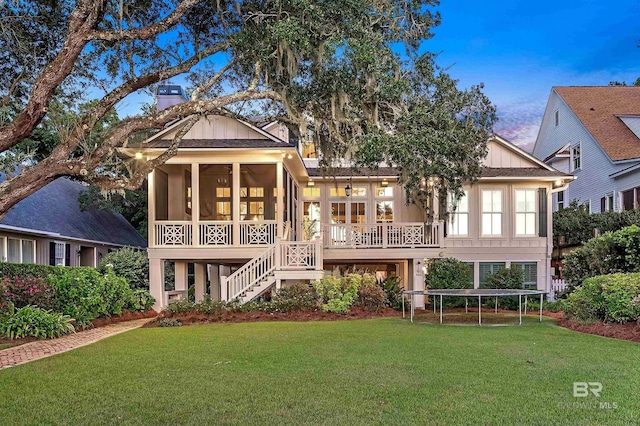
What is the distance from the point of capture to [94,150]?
8.98 metres

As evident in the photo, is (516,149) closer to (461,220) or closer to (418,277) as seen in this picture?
(461,220)

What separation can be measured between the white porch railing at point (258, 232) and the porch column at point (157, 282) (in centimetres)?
245

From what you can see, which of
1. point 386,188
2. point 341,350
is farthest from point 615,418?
point 386,188

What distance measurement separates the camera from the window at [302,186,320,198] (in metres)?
20.1

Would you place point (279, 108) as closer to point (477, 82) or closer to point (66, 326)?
point (477, 82)

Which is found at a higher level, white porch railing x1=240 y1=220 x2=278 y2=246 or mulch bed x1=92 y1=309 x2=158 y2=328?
white porch railing x1=240 y1=220 x2=278 y2=246

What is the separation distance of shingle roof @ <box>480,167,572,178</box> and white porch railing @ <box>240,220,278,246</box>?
7.25 m

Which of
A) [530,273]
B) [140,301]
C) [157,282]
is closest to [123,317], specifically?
[140,301]

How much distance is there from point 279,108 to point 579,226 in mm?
12509

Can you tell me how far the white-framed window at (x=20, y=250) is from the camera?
54.1 feet

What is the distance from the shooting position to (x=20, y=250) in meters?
17.0

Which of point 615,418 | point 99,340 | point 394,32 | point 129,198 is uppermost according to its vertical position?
point 394,32

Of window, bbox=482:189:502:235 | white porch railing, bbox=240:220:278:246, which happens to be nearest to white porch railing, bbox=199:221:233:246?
white porch railing, bbox=240:220:278:246

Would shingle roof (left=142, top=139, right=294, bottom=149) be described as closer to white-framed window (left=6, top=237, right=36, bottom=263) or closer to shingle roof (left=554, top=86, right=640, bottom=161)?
white-framed window (left=6, top=237, right=36, bottom=263)
